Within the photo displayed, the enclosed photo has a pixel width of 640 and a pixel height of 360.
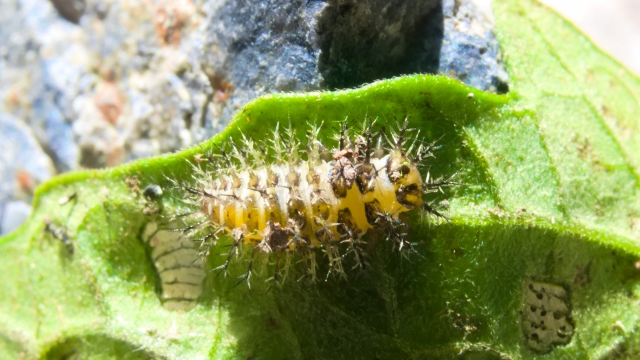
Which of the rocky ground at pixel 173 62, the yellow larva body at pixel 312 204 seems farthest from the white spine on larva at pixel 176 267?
the rocky ground at pixel 173 62

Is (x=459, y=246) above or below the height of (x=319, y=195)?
below

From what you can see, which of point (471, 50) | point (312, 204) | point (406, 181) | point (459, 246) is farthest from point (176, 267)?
point (471, 50)

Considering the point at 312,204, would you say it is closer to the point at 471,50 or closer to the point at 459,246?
the point at 459,246

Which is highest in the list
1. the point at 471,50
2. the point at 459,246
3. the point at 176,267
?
the point at 471,50

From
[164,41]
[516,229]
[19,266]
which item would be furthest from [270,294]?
[164,41]

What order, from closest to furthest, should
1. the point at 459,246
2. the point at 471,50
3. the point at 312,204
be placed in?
the point at 312,204
the point at 459,246
the point at 471,50

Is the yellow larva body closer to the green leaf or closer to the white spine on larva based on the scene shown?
the green leaf

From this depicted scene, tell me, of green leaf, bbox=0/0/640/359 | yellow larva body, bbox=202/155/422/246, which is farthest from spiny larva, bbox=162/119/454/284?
green leaf, bbox=0/0/640/359
